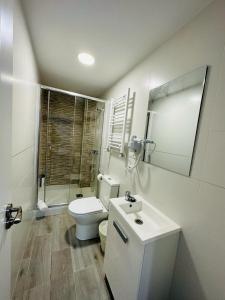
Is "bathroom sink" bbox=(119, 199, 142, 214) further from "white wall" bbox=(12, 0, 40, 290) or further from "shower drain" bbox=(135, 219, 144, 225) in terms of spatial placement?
"white wall" bbox=(12, 0, 40, 290)

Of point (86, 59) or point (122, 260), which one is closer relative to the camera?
point (122, 260)

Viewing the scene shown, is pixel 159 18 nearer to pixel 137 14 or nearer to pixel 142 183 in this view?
pixel 137 14

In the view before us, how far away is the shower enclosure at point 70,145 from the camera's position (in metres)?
2.93

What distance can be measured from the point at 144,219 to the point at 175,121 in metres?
0.93

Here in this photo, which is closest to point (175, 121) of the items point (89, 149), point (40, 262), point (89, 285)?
point (89, 285)

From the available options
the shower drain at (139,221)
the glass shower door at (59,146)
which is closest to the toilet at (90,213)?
the shower drain at (139,221)

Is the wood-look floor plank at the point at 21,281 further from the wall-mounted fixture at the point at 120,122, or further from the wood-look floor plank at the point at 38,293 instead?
the wall-mounted fixture at the point at 120,122

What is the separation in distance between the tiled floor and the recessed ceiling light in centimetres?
235

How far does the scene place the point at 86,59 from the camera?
1.73m

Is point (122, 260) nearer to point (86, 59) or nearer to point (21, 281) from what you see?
point (21, 281)

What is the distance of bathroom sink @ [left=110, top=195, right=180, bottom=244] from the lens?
95cm

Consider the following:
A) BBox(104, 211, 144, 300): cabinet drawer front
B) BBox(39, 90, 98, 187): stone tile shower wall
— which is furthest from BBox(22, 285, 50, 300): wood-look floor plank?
BBox(39, 90, 98, 187): stone tile shower wall

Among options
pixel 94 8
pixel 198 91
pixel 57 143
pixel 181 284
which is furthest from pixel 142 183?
pixel 57 143

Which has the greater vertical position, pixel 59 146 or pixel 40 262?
pixel 59 146
